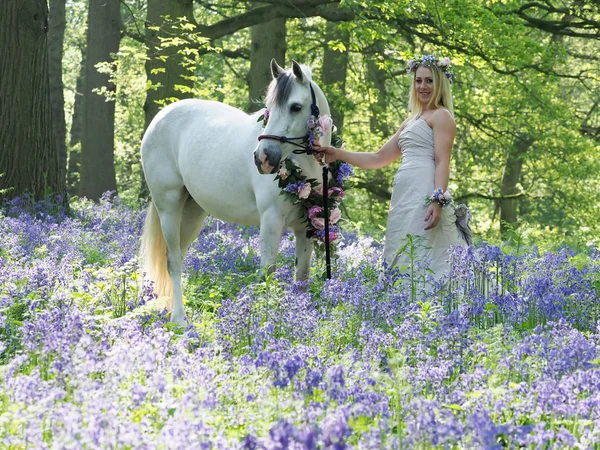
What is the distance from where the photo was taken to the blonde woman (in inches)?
284

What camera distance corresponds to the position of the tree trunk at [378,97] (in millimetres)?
20938

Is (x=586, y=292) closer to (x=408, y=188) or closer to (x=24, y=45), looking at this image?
(x=408, y=188)

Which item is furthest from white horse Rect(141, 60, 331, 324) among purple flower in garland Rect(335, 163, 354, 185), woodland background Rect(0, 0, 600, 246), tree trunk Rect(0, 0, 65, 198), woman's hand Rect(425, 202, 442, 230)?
tree trunk Rect(0, 0, 65, 198)

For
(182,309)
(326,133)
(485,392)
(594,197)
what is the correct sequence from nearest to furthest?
1. (485,392)
2. (326,133)
3. (182,309)
4. (594,197)

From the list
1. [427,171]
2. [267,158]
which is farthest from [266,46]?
[267,158]

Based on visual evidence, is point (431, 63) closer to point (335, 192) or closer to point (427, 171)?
point (427, 171)

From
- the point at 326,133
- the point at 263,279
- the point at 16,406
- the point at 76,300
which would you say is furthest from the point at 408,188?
the point at 16,406

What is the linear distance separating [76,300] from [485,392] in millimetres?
3322

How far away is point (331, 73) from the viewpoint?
70.0 ft

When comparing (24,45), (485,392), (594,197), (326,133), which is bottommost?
(594,197)

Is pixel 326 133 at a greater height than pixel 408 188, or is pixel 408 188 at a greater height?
pixel 326 133

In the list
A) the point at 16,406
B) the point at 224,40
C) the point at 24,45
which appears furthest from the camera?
the point at 224,40

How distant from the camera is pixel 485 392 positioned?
3.53 m

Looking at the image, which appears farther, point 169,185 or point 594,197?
point 594,197
